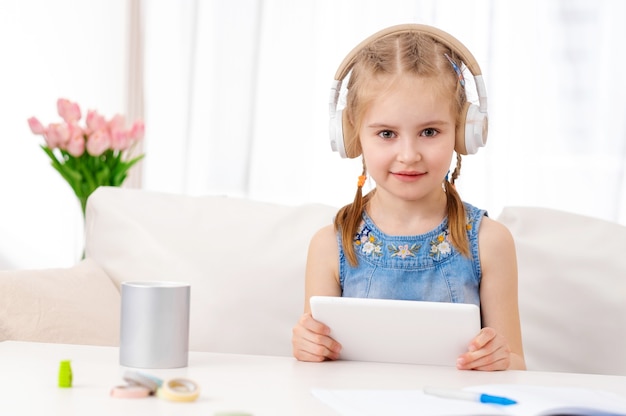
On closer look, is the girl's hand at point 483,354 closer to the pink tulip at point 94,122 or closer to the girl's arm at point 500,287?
the girl's arm at point 500,287

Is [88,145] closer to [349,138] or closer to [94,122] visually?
[94,122]

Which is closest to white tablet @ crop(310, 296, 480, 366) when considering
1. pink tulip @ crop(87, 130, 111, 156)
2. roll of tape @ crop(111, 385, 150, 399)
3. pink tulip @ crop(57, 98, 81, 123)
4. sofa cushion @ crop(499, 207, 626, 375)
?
roll of tape @ crop(111, 385, 150, 399)

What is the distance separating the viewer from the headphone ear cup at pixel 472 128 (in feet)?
3.98

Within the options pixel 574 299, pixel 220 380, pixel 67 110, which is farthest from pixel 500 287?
pixel 67 110

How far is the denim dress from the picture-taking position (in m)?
1.30

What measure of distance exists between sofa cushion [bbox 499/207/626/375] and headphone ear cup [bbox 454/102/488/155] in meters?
0.33

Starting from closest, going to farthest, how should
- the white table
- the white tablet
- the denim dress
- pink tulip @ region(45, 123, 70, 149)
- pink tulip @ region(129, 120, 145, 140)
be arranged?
the white table, the white tablet, the denim dress, pink tulip @ region(45, 123, 70, 149), pink tulip @ region(129, 120, 145, 140)

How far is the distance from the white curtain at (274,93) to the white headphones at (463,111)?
1569 mm

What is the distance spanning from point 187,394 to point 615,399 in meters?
0.43

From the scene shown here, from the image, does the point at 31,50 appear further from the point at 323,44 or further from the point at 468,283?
the point at 468,283

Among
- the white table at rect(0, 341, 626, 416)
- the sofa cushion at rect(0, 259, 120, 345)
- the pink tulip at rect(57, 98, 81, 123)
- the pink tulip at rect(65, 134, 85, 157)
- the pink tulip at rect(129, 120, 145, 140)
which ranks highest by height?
the pink tulip at rect(57, 98, 81, 123)

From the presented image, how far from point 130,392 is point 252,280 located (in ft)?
2.31

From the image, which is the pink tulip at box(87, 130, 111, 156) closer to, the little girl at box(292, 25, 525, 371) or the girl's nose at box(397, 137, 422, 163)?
the little girl at box(292, 25, 525, 371)

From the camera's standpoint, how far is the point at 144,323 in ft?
3.03
